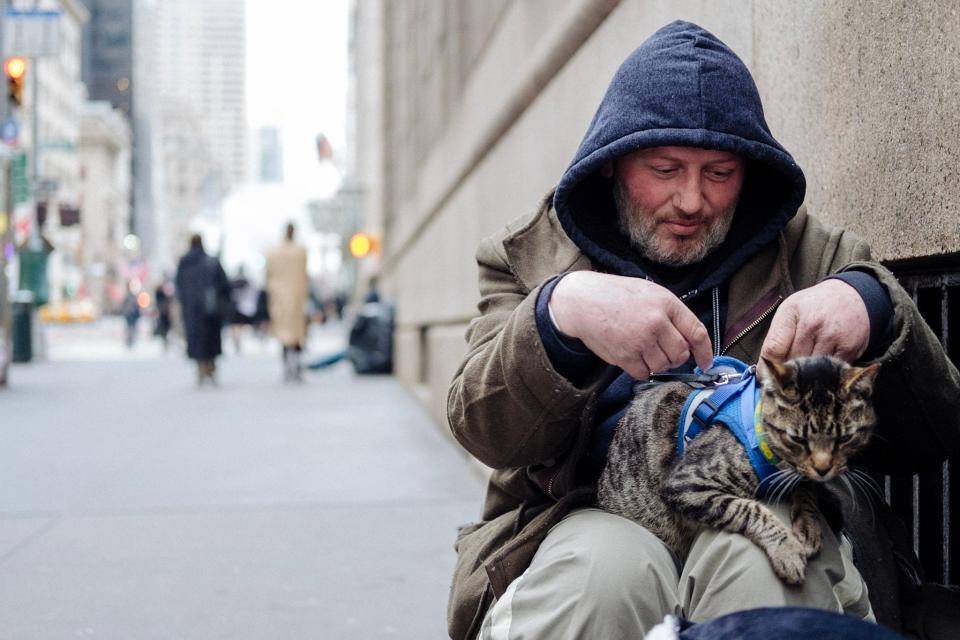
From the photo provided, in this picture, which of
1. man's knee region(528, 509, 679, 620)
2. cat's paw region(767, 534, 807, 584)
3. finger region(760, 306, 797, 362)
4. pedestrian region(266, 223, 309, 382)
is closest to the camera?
cat's paw region(767, 534, 807, 584)

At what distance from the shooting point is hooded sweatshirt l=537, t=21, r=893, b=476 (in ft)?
8.29

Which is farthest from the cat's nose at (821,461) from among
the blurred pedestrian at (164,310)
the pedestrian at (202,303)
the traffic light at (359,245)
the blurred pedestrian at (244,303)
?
the traffic light at (359,245)

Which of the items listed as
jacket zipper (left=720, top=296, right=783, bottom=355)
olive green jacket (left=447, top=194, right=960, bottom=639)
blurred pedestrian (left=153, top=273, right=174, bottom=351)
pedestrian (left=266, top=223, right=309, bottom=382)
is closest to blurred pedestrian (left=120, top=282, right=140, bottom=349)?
blurred pedestrian (left=153, top=273, right=174, bottom=351)

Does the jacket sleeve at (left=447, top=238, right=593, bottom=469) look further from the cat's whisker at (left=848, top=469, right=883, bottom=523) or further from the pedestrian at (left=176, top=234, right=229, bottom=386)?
Answer: the pedestrian at (left=176, top=234, right=229, bottom=386)

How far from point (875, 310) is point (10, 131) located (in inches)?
813

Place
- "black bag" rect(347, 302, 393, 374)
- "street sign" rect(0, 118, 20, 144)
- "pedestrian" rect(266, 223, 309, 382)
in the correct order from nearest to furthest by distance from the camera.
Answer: "pedestrian" rect(266, 223, 309, 382) < "black bag" rect(347, 302, 393, 374) < "street sign" rect(0, 118, 20, 144)

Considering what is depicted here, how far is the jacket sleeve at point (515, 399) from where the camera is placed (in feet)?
7.46

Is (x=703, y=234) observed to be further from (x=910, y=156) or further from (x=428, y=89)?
(x=428, y=89)

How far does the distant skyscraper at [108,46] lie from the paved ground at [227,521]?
12988 cm

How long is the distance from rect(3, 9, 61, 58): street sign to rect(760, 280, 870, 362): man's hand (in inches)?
675

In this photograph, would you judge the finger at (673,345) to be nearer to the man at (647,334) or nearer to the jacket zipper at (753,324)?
→ the man at (647,334)

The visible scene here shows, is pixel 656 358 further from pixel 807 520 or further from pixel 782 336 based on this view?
pixel 807 520

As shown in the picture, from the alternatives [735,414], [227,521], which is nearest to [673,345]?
[735,414]

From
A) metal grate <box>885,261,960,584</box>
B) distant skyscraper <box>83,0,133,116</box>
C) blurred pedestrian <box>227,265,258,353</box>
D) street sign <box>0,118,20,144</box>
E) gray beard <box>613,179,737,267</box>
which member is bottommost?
blurred pedestrian <box>227,265,258,353</box>
